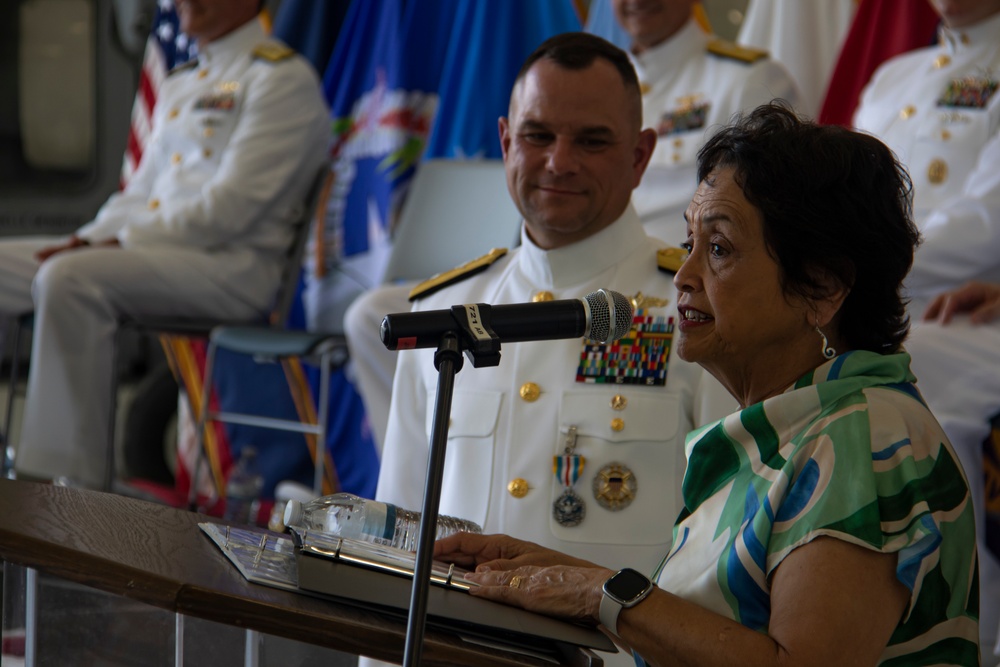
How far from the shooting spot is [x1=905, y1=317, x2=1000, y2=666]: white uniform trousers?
2.57 m

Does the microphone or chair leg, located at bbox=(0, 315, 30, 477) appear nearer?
the microphone

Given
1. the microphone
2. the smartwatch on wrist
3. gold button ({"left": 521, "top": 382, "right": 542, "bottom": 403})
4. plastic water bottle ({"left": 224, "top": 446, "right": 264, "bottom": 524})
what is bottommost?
plastic water bottle ({"left": 224, "top": 446, "right": 264, "bottom": 524})

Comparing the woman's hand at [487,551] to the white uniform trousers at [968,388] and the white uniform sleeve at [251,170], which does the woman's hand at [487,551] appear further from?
the white uniform sleeve at [251,170]

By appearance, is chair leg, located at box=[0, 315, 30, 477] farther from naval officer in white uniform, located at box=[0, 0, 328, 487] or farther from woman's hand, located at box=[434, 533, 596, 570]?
woman's hand, located at box=[434, 533, 596, 570]

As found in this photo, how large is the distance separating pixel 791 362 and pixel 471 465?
0.76 metres

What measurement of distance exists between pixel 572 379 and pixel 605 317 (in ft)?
2.73

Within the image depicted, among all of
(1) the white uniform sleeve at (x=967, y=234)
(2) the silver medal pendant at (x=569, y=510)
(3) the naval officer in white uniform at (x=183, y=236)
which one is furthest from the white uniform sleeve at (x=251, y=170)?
(2) the silver medal pendant at (x=569, y=510)

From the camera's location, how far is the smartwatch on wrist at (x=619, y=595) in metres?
1.20

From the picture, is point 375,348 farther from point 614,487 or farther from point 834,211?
point 834,211

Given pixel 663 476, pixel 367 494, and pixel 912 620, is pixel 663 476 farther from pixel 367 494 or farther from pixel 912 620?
pixel 367 494

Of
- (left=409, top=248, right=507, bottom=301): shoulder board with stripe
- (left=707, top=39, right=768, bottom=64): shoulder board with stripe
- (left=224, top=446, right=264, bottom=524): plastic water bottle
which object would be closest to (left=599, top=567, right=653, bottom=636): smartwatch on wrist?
(left=409, top=248, right=507, bottom=301): shoulder board with stripe

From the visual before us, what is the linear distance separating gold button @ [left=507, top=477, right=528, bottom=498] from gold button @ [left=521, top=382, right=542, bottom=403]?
0.14 metres

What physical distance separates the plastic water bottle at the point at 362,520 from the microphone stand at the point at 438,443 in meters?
0.34

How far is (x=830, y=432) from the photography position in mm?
1219
